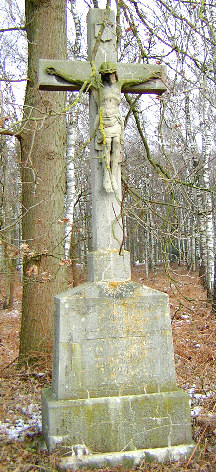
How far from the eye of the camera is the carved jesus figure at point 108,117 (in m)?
4.25

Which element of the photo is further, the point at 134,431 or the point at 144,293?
the point at 144,293

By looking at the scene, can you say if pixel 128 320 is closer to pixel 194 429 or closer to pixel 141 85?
pixel 194 429

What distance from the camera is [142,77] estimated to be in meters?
4.65

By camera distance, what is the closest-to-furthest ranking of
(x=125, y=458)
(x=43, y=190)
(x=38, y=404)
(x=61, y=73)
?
(x=125, y=458)
(x=61, y=73)
(x=38, y=404)
(x=43, y=190)

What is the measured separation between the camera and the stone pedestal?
3.94 meters

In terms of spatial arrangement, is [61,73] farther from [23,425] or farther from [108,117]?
[23,425]

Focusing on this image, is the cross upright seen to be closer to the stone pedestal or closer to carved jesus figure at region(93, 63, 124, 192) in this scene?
carved jesus figure at region(93, 63, 124, 192)

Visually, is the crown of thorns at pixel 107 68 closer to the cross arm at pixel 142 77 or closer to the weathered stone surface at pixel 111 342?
the cross arm at pixel 142 77

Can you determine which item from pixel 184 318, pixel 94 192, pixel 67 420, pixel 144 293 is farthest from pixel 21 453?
pixel 184 318

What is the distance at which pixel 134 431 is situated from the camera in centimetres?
402

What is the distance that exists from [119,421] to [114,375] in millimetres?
385

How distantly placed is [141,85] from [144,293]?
2125 mm

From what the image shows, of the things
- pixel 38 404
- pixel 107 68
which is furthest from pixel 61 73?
pixel 38 404

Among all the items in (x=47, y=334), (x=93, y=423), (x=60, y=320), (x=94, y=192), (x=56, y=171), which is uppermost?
(x=56, y=171)
